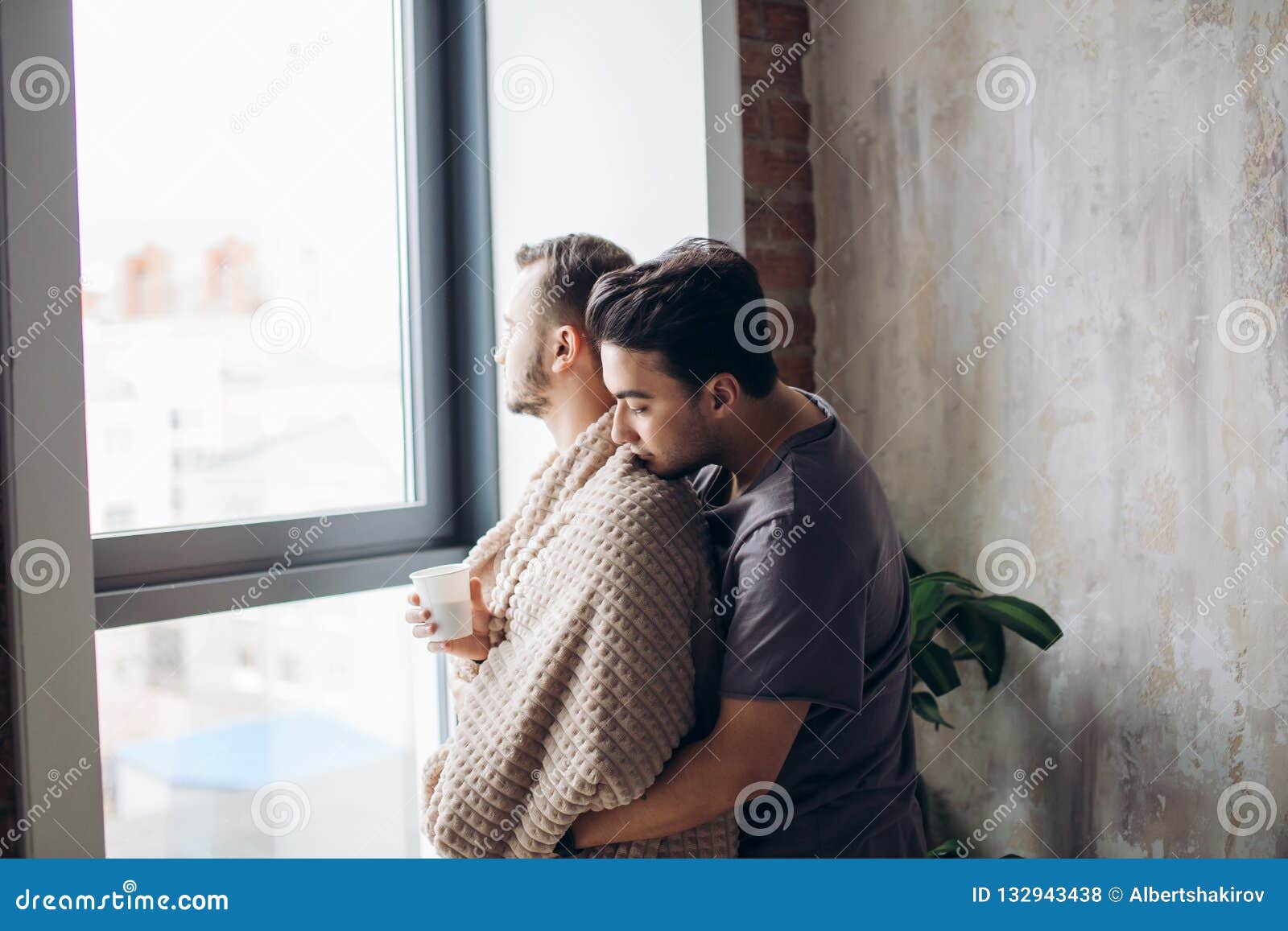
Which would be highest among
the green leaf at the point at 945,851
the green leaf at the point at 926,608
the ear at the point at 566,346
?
the ear at the point at 566,346

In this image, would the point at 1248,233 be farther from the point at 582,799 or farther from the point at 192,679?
the point at 192,679

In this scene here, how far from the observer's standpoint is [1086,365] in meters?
1.69

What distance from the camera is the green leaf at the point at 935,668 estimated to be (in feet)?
5.59

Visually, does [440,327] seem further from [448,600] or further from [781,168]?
[448,600]

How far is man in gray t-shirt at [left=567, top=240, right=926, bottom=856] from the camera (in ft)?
3.59

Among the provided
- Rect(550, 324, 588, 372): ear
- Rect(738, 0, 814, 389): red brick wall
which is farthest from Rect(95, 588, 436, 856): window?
Rect(738, 0, 814, 389): red brick wall

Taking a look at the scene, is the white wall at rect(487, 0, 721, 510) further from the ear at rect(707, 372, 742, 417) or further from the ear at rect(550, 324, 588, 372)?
the ear at rect(707, 372, 742, 417)

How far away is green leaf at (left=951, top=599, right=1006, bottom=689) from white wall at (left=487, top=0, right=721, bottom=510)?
0.77m

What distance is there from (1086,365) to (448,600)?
3.55 ft

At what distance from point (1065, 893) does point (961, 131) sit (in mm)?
1238

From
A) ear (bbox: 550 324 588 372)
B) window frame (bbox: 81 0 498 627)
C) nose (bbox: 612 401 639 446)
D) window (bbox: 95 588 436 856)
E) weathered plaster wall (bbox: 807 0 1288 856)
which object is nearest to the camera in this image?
nose (bbox: 612 401 639 446)

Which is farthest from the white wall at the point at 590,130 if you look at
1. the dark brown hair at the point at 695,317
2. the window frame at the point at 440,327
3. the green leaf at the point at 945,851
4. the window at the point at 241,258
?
the green leaf at the point at 945,851

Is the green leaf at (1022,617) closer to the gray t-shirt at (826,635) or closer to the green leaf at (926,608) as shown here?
the green leaf at (926,608)

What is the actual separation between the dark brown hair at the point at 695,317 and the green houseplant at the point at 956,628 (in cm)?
68
